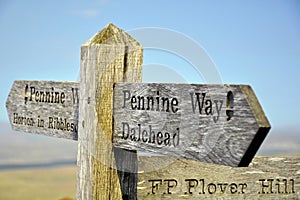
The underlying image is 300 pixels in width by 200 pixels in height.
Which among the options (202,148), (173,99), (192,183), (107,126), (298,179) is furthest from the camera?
(298,179)

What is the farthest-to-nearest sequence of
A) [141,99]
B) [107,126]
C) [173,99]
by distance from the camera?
[107,126], [141,99], [173,99]

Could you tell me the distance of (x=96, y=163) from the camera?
263 centimetres

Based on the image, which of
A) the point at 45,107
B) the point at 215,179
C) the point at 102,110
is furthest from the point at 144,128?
the point at 45,107

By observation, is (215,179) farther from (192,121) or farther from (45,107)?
(45,107)

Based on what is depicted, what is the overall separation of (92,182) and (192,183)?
0.57m

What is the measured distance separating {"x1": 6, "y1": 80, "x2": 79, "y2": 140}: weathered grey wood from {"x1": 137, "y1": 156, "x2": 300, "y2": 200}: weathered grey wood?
462mm

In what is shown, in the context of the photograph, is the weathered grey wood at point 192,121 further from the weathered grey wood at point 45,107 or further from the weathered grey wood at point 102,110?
the weathered grey wood at point 45,107

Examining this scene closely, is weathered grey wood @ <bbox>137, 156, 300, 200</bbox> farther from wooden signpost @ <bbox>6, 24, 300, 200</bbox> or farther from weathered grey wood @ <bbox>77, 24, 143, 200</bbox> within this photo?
weathered grey wood @ <bbox>77, 24, 143, 200</bbox>

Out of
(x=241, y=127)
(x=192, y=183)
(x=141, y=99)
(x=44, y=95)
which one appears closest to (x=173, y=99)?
(x=141, y=99)

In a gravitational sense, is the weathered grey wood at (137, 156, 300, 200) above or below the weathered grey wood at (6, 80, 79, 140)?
below

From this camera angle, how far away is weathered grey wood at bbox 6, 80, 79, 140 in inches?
114

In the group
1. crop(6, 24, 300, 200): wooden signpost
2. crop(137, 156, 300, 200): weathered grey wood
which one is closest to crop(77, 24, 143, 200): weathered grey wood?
crop(6, 24, 300, 200): wooden signpost

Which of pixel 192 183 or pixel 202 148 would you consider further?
pixel 192 183

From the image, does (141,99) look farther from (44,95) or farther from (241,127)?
(44,95)
